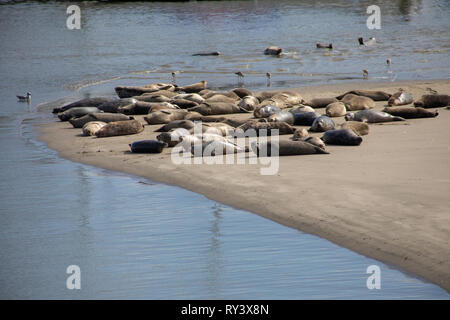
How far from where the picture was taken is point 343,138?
8414 millimetres

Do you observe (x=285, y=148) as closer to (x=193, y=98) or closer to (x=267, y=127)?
(x=267, y=127)

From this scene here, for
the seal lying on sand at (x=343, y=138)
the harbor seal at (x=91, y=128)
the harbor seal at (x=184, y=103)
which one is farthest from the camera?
the harbor seal at (x=184, y=103)

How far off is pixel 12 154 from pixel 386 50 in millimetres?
18905

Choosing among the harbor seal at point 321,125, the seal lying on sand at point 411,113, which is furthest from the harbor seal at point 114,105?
the seal lying on sand at point 411,113

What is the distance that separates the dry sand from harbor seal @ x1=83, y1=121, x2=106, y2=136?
1.03 feet

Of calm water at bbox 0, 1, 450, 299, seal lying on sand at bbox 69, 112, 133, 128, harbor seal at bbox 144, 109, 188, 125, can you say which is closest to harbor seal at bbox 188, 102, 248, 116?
harbor seal at bbox 144, 109, 188, 125

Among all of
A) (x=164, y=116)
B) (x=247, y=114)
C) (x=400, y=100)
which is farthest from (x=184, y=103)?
(x=400, y=100)

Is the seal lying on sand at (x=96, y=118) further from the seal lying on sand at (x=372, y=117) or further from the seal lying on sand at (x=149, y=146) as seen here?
the seal lying on sand at (x=372, y=117)

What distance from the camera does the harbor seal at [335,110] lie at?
10.9 m

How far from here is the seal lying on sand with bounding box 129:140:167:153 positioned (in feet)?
27.7

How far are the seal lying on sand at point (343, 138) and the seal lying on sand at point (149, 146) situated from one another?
6.39 ft

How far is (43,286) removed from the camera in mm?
4336

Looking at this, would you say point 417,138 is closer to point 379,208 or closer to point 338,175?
point 338,175

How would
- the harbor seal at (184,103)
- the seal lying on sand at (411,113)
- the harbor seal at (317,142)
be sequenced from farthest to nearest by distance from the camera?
1. the harbor seal at (184,103)
2. the seal lying on sand at (411,113)
3. the harbor seal at (317,142)
